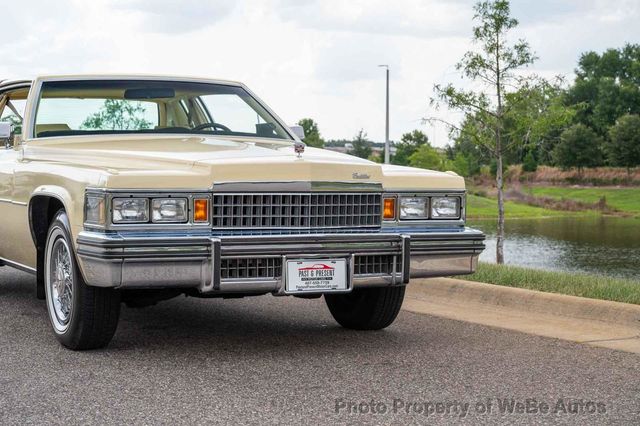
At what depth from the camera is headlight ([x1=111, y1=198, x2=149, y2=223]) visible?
5793 millimetres

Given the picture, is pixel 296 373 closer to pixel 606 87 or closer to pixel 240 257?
Result: pixel 240 257

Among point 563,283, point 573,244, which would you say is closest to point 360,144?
point 573,244

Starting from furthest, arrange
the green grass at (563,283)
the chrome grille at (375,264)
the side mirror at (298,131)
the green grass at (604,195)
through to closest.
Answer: the green grass at (604,195)
the side mirror at (298,131)
the green grass at (563,283)
the chrome grille at (375,264)

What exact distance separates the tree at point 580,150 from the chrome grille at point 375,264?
9703cm

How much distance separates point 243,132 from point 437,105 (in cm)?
1997

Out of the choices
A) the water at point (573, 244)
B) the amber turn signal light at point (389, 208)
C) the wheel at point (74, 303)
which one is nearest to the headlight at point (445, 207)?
the amber turn signal light at point (389, 208)

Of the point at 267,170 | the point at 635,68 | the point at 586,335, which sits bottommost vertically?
the point at 586,335

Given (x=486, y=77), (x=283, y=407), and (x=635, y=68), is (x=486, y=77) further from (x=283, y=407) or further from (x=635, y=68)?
(x=635, y=68)

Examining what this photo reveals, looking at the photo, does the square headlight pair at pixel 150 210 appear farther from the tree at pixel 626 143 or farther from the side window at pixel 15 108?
the tree at pixel 626 143

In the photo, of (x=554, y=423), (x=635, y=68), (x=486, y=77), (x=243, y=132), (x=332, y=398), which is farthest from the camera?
(x=635, y=68)

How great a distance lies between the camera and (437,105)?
27359mm

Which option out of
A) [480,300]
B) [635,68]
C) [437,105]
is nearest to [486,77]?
[437,105]

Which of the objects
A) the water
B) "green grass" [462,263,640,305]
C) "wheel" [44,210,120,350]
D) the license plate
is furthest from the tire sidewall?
the water

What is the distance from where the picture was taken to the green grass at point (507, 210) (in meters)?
75.5
